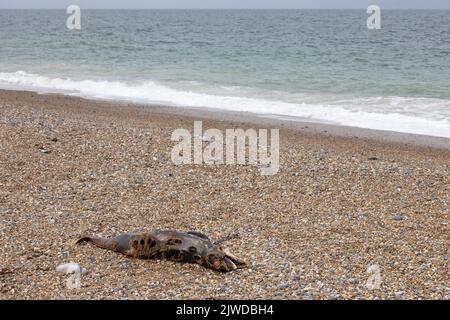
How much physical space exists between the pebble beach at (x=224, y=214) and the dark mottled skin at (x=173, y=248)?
114 millimetres

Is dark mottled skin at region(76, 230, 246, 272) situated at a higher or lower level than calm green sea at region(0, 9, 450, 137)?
lower

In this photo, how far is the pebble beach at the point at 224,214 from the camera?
628 cm

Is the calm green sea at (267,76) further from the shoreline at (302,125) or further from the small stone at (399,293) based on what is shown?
the small stone at (399,293)

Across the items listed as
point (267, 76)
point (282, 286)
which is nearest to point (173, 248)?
point (282, 286)

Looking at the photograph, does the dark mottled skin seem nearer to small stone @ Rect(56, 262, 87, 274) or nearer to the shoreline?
small stone @ Rect(56, 262, 87, 274)

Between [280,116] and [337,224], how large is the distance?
36.5 feet

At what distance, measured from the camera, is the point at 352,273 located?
660 centimetres

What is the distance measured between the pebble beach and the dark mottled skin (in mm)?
114

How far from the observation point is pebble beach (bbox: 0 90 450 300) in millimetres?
6281

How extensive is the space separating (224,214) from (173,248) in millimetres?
1775

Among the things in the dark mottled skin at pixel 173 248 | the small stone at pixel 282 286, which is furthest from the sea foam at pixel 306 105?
the small stone at pixel 282 286

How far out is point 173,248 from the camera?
22.6 ft

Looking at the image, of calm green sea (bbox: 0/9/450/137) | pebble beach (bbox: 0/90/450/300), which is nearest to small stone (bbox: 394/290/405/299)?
pebble beach (bbox: 0/90/450/300)

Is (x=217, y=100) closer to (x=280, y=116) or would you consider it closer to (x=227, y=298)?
(x=280, y=116)
